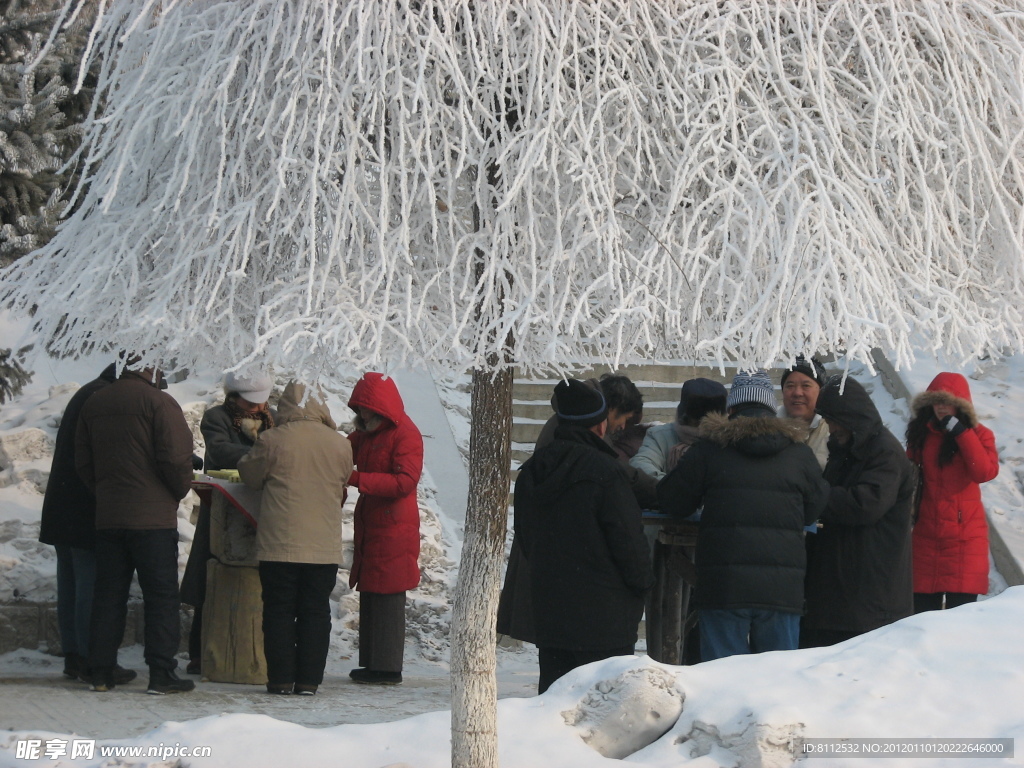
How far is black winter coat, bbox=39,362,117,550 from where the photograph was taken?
6137 mm

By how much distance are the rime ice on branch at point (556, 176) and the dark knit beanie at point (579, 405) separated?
164 centimetres

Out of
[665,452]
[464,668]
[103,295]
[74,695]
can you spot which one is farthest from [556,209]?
[74,695]

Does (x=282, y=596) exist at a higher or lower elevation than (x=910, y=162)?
lower

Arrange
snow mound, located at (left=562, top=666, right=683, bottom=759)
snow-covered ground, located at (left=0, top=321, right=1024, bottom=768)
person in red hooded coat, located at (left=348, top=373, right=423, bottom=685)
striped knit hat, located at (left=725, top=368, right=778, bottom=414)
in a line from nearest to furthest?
snow-covered ground, located at (left=0, top=321, right=1024, bottom=768) → snow mound, located at (left=562, top=666, right=683, bottom=759) → striped knit hat, located at (left=725, top=368, right=778, bottom=414) → person in red hooded coat, located at (left=348, top=373, right=423, bottom=685)

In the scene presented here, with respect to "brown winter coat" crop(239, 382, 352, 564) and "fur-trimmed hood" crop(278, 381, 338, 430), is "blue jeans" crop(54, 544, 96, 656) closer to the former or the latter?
"brown winter coat" crop(239, 382, 352, 564)

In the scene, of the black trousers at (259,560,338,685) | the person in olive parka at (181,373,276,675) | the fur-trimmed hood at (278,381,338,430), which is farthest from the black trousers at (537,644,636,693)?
the person in olive parka at (181,373,276,675)

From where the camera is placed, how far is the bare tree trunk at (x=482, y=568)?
12.0 feet

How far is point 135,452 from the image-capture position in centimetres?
589

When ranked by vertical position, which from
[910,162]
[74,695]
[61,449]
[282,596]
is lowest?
[74,695]

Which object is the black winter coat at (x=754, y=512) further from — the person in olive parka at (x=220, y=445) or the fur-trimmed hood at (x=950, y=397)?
the person in olive parka at (x=220, y=445)

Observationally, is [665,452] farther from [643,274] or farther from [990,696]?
[643,274]

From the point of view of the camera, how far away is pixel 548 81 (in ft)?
9.64

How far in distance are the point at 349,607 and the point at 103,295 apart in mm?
4892

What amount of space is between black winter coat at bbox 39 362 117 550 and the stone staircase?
441 cm
